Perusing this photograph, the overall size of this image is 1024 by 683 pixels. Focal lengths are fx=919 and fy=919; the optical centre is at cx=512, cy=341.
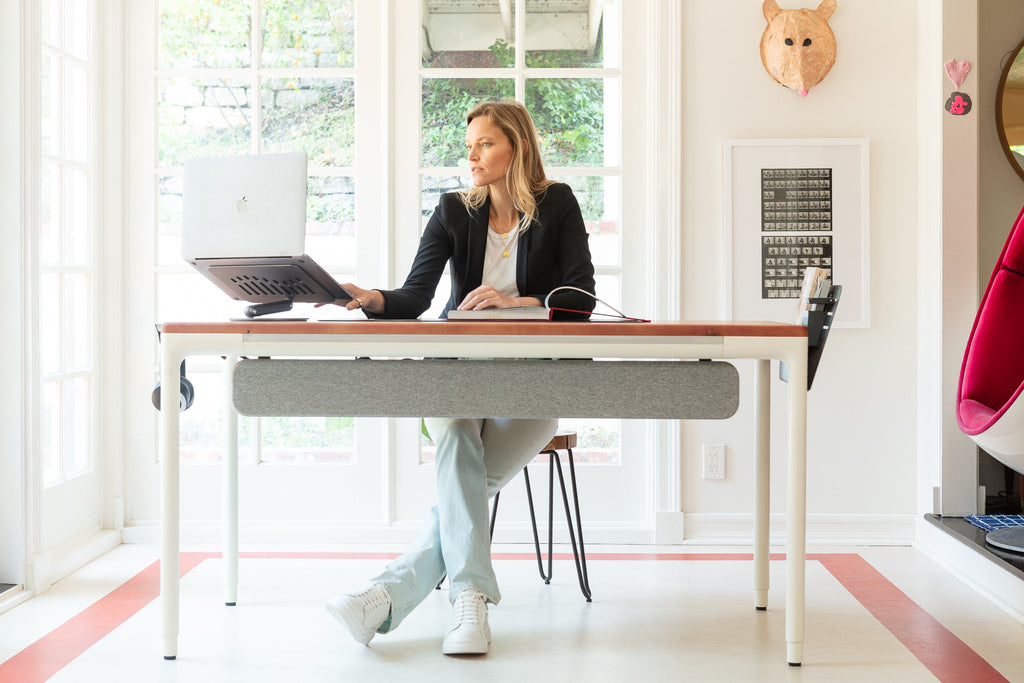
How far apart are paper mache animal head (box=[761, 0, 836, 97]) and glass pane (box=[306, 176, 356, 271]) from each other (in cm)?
149

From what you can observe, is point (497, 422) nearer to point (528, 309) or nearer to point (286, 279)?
point (528, 309)

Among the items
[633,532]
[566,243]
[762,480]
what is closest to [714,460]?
[633,532]

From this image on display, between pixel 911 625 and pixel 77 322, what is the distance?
2621mm

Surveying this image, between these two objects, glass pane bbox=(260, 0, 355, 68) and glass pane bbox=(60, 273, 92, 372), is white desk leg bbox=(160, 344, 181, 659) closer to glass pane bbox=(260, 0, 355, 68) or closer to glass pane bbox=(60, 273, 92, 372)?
glass pane bbox=(60, 273, 92, 372)

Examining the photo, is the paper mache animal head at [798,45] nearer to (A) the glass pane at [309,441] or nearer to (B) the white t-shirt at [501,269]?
(B) the white t-shirt at [501,269]

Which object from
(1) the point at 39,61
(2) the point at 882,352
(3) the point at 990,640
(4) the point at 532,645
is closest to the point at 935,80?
(2) the point at 882,352

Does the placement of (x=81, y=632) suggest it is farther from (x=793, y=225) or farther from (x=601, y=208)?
(x=793, y=225)

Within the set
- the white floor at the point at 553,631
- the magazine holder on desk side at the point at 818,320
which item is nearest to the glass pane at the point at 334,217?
the white floor at the point at 553,631

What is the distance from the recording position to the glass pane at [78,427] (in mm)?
2932

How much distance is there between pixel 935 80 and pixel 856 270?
657 millimetres

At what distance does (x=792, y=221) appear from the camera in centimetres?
311

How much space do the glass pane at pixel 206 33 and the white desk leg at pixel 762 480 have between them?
207cm

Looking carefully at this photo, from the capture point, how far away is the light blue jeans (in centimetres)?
208

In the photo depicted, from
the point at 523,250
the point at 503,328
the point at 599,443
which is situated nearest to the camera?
the point at 503,328
